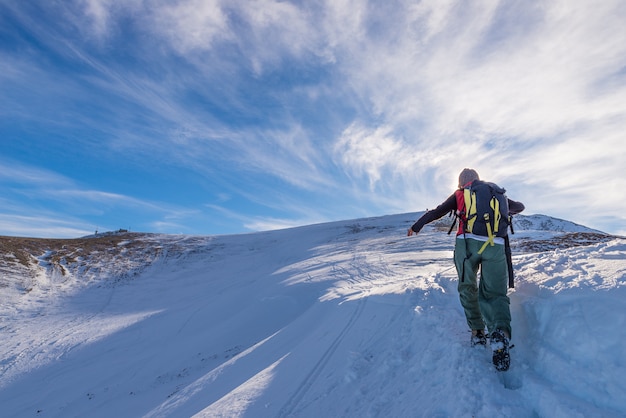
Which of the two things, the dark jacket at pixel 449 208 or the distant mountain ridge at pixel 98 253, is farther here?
the distant mountain ridge at pixel 98 253

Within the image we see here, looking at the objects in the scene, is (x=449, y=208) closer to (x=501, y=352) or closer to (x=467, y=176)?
(x=467, y=176)

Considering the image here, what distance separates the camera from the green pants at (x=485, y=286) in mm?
4250

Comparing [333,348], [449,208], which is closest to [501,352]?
[449,208]

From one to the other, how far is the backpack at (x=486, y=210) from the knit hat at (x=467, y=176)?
0.89 ft

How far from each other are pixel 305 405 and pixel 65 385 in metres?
10.2

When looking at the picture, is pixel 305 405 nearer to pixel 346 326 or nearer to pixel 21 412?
pixel 346 326

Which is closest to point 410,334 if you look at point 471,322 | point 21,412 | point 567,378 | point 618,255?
point 471,322

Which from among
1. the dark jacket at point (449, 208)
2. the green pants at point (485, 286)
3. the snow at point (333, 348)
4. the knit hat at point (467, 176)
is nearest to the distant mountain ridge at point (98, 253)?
the snow at point (333, 348)

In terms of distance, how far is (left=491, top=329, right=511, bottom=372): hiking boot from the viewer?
13.0 feet

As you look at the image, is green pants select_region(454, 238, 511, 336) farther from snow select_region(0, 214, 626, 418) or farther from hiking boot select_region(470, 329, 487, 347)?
snow select_region(0, 214, 626, 418)

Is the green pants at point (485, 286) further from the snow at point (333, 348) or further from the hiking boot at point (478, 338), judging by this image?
the snow at point (333, 348)

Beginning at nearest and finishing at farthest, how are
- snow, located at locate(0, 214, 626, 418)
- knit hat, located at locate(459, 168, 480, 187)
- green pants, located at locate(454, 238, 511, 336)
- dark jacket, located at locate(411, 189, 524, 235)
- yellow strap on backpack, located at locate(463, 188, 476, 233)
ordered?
1. snow, located at locate(0, 214, 626, 418)
2. green pants, located at locate(454, 238, 511, 336)
3. yellow strap on backpack, located at locate(463, 188, 476, 233)
4. knit hat, located at locate(459, 168, 480, 187)
5. dark jacket, located at locate(411, 189, 524, 235)

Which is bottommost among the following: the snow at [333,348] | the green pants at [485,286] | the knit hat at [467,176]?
the snow at [333,348]

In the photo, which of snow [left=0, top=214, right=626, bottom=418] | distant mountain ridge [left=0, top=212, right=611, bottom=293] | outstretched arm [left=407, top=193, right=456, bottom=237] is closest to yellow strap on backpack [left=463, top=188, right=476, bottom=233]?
outstretched arm [left=407, top=193, right=456, bottom=237]
